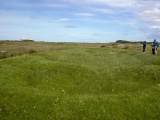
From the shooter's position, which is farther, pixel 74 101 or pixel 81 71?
→ pixel 81 71

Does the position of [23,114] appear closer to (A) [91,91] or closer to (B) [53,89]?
(B) [53,89]

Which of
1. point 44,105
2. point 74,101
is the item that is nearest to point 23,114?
point 44,105

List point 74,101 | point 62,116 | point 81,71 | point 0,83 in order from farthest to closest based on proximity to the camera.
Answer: point 81,71
point 0,83
point 74,101
point 62,116

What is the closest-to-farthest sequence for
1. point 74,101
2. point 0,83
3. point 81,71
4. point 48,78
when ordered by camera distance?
point 74,101 → point 0,83 → point 48,78 → point 81,71

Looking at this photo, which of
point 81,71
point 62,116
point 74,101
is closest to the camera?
point 62,116

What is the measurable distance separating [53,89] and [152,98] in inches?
438

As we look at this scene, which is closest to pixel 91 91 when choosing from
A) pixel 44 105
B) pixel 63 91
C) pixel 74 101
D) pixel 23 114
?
pixel 63 91

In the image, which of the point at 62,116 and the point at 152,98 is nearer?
the point at 62,116

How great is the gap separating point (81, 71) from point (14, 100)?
1356cm

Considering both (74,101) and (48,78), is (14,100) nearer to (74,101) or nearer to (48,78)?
(74,101)

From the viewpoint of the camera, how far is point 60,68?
37.2 meters

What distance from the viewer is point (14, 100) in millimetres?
25109

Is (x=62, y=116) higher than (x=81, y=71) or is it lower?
lower

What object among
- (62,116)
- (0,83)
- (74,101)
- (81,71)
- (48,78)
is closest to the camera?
(62,116)
